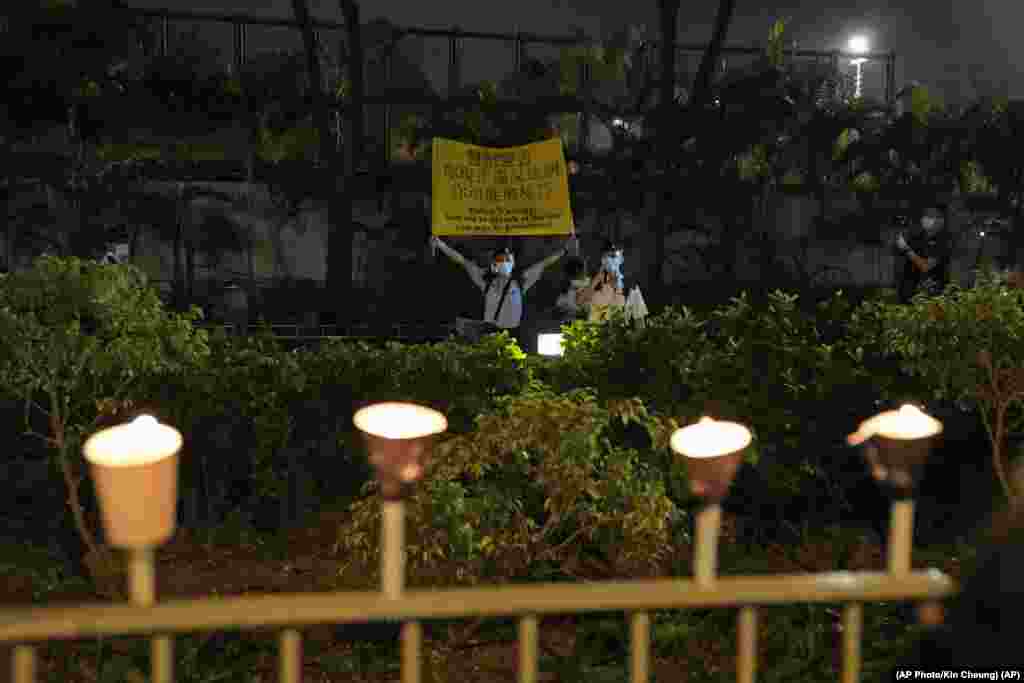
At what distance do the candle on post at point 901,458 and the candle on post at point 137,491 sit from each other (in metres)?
1.40

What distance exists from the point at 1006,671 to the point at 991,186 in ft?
67.9

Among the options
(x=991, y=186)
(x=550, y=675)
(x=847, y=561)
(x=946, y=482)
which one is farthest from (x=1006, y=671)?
(x=991, y=186)

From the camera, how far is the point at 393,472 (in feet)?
7.57

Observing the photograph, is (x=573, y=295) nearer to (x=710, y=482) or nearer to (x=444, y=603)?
(x=710, y=482)

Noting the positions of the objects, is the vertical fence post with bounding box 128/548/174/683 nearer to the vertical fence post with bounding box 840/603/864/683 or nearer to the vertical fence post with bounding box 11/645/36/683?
the vertical fence post with bounding box 11/645/36/683

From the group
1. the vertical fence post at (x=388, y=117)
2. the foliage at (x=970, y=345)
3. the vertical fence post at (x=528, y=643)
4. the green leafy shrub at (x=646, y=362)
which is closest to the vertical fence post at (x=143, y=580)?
the vertical fence post at (x=528, y=643)

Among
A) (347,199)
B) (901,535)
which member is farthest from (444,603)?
(347,199)

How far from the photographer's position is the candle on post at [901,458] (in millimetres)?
2363

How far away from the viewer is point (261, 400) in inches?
254

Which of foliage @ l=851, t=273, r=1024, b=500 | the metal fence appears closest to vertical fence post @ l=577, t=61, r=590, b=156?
the metal fence

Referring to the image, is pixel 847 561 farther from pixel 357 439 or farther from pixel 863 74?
pixel 863 74

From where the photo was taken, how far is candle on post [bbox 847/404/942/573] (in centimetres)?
236

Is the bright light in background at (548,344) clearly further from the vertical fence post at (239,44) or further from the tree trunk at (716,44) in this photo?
the vertical fence post at (239,44)

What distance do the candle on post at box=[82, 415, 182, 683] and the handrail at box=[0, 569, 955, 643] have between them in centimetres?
7
